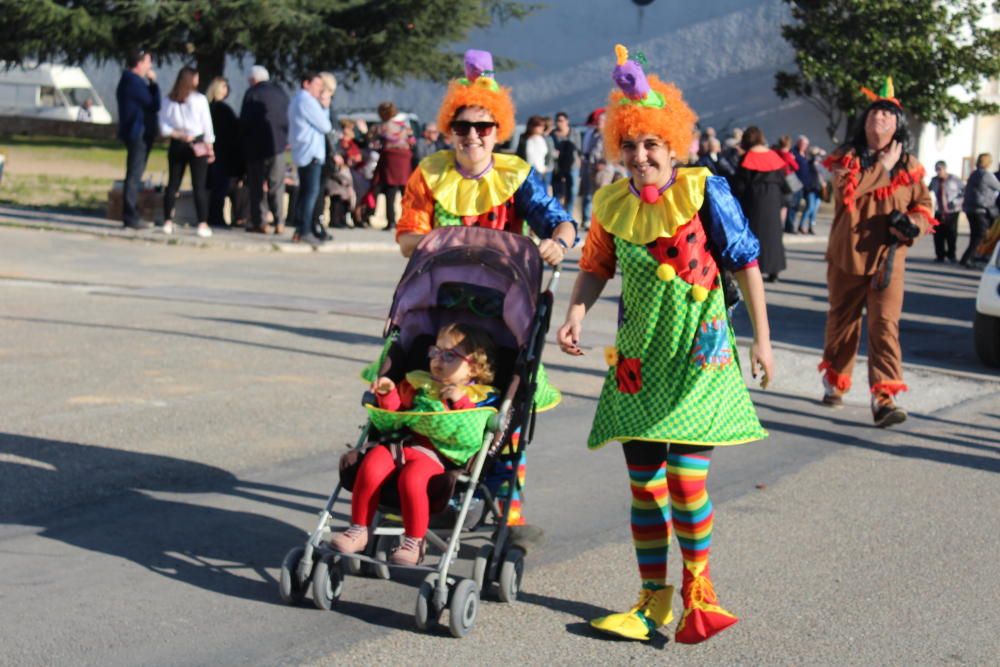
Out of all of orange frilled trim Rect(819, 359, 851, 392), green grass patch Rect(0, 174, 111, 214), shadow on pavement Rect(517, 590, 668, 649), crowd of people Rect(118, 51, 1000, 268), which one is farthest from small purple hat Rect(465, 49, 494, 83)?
green grass patch Rect(0, 174, 111, 214)

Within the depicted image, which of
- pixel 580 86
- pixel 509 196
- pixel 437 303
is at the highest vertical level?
pixel 580 86

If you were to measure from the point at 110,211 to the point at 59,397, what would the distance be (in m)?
11.5

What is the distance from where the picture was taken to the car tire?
38.9 ft

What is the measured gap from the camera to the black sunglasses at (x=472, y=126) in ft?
19.5

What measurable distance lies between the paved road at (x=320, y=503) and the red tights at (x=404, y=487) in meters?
0.32

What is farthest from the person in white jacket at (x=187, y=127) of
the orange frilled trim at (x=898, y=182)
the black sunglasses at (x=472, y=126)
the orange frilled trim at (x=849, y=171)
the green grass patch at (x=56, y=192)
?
the black sunglasses at (x=472, y=126)

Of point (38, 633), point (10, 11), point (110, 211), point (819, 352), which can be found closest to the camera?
point (38, 633)

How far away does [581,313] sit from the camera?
5.33m

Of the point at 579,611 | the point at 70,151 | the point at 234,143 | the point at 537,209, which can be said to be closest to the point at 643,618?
the point at 579,611

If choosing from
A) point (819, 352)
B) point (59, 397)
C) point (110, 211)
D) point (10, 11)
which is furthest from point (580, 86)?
point (59, 397)

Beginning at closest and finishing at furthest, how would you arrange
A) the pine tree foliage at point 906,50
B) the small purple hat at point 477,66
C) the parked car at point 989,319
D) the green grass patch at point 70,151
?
the small purple hat at point 477,66
the parked car at point 989,319
the green grass patch at point 70,151
the pine tree foliage at point 906,50

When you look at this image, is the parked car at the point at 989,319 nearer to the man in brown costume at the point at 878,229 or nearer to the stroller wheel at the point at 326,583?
the man in brown costume at the point at 878,229

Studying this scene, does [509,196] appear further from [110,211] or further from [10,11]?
[10,11]

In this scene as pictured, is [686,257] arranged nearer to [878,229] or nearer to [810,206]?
[878,229]
